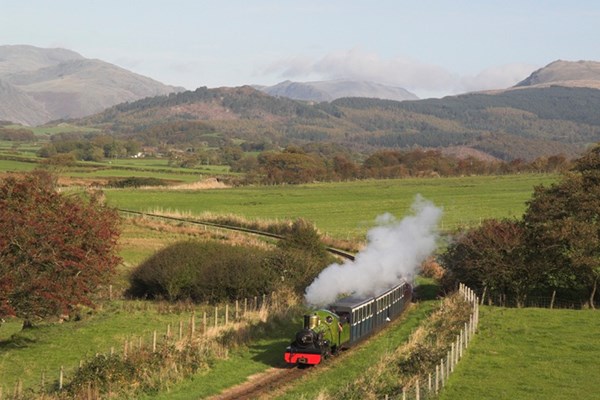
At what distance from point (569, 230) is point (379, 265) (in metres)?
16.7

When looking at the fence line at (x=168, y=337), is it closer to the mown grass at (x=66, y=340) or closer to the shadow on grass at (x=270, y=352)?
the mown grass at (x=66, y=340)

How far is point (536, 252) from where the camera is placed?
6272 cm

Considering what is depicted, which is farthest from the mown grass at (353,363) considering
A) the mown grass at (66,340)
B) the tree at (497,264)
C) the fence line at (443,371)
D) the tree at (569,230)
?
the tree at (569,230)

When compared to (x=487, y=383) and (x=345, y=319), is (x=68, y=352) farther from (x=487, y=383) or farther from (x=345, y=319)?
(x=487, y=383)

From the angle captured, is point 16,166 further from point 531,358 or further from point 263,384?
point 531,358

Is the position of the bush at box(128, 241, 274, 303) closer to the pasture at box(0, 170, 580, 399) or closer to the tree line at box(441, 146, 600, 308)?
the pasture at box(0, 170, 580, 399)

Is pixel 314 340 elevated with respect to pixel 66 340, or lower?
elevated

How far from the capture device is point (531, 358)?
43.0 metres

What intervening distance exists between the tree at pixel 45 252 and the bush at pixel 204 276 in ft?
37.1

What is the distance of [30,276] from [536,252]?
123 ft

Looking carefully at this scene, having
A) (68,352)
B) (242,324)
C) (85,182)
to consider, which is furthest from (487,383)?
(85,182)

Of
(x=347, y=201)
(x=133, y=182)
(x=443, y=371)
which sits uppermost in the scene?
(x=133, y=182)

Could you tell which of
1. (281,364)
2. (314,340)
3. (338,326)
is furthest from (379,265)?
(314,340)

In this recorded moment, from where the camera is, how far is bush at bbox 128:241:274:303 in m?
64.6
